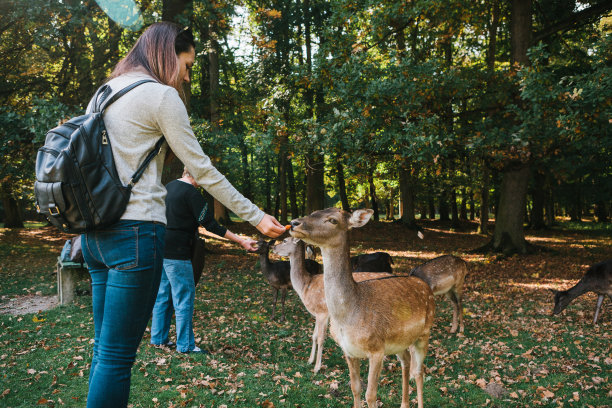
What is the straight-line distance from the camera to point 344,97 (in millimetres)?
10797

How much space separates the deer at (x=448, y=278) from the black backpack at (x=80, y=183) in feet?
20.5

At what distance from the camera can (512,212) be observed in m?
14.6

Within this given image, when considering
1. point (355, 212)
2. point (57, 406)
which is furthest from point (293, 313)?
point (355, 212)

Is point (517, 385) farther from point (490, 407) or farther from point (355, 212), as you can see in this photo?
point (355, 212)

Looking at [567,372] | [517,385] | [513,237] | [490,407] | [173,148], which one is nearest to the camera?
[173,148]

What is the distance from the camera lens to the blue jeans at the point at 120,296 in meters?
2.02

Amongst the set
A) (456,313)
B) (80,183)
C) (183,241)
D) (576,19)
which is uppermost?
(576,19)

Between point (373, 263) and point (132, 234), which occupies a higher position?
point (132, 234)

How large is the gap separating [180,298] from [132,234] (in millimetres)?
3858

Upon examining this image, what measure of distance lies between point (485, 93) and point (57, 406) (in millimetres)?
13010

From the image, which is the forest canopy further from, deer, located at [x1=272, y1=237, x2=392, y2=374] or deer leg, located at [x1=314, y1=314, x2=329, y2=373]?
deer leg, located at [x1=314, y1=314, x2=329, y2=373]

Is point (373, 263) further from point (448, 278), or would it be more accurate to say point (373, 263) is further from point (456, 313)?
point (456, 313)

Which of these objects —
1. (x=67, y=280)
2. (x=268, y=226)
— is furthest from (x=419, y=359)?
(x=67, y=280)

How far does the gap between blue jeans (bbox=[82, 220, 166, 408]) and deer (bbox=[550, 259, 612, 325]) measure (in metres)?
8.22
